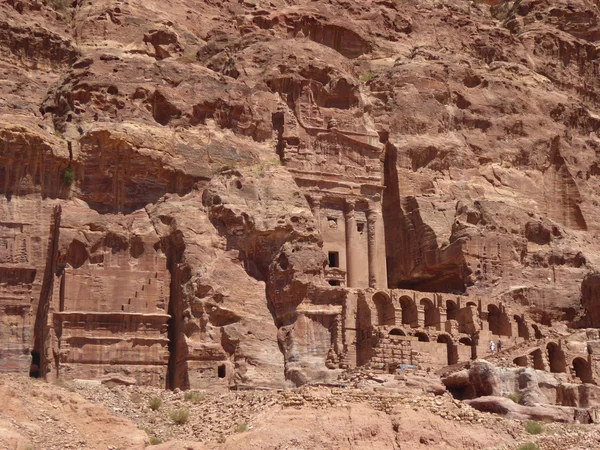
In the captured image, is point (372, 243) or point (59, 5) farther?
point (59, 5)

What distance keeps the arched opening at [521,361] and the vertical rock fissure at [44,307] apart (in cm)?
2143

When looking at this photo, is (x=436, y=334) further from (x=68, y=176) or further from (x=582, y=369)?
(x=68, y=176)

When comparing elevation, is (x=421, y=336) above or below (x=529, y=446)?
above

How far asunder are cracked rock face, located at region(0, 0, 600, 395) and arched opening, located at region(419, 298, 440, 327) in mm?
1844

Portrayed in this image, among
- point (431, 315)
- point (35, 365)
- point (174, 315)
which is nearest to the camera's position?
point (35, 365)

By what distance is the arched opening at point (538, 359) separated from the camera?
58.0m

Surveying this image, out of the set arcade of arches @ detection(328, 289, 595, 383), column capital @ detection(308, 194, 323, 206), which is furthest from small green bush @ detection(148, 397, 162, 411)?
column capital @ detection(308, 194, 323, 206)

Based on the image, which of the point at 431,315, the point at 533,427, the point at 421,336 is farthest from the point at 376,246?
the point at 533,427

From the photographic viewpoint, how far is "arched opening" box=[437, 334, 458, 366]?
59.4m

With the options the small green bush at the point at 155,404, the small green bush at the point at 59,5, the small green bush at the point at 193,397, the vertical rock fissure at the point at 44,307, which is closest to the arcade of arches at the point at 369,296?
the small green bush at the point at 193,397

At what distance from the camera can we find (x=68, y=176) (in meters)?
59.3

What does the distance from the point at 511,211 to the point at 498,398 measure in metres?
22.4

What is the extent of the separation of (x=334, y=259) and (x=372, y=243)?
258 centimetres

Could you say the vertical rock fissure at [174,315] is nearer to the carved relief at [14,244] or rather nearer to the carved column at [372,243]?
the carved relief at [14,244]
